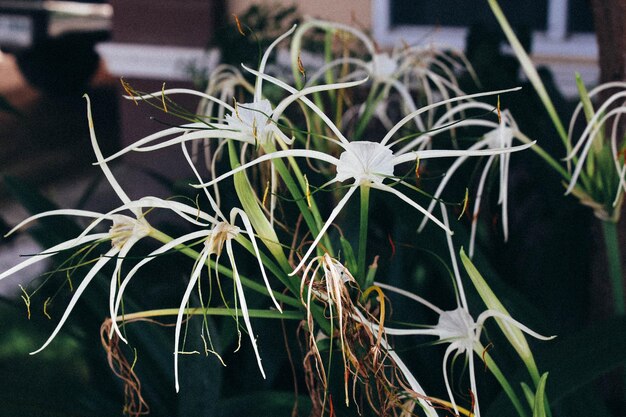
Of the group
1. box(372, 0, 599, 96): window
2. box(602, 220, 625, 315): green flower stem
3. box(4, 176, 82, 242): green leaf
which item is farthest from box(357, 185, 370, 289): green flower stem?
box(372, 0, 599, 96): window

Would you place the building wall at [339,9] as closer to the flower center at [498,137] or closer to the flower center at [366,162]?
the flower center at [498,137]

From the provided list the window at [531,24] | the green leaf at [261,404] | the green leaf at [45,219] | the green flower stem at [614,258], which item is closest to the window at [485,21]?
the window at [531,24]

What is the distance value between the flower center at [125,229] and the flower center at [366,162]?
16 centimetres

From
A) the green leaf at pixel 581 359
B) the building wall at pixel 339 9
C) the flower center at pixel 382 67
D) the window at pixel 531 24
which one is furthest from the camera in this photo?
the building wall at pixel 339 9

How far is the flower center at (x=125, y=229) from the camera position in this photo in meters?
0.61

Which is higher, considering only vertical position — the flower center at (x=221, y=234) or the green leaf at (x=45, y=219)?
the flower center at (x=221, y=234)

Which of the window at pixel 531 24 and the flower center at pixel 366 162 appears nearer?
the flower center at pixel 366 162

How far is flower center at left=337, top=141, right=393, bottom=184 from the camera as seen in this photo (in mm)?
551

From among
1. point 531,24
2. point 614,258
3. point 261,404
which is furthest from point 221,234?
point 531,24

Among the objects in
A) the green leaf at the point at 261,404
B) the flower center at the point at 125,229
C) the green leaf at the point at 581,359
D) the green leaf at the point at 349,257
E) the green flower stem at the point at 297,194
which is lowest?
the green leaf at the point at 261,404

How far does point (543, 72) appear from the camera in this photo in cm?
162

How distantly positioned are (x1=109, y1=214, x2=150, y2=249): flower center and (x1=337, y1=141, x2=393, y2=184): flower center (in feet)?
0.51

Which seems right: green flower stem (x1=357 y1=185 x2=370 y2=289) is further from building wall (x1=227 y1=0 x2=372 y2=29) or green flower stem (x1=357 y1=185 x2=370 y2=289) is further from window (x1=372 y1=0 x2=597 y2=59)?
building wall (x1=227 y1=0 x2=372 y2=29)

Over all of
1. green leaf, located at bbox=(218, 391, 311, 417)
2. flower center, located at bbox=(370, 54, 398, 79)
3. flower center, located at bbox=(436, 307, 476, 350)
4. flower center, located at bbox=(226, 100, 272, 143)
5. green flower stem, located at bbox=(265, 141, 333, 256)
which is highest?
flower center, located at bbox=(370, 54, 398, 79)
